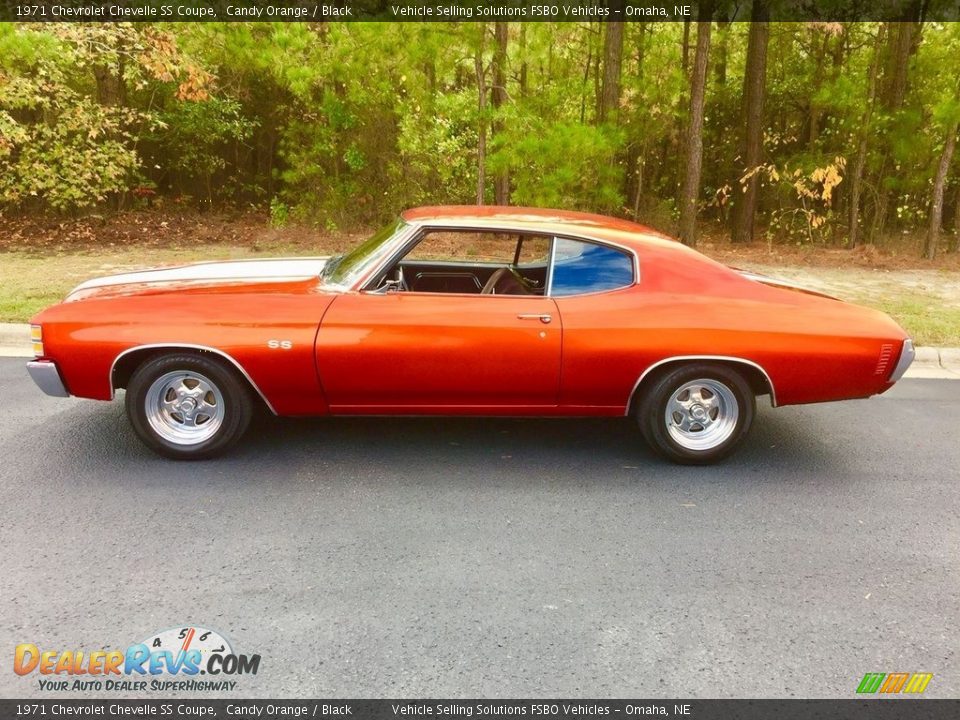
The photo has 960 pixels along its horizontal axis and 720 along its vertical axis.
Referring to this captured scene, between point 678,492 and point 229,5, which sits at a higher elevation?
point 229,5

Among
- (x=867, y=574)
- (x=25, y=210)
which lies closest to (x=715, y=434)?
(x=867, y=574)

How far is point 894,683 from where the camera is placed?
108 inches

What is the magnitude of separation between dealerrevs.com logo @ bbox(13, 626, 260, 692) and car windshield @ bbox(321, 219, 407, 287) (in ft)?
7.26

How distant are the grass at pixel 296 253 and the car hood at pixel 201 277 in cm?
319

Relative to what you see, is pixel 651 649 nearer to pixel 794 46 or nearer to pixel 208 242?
pixel 208 242

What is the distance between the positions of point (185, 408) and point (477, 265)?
2.13 metres

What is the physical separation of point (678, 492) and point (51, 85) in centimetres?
1293

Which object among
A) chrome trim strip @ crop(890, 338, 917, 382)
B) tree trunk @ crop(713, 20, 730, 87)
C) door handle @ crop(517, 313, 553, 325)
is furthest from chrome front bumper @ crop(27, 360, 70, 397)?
tree trunk @ crop(713, 20, 730, 87)

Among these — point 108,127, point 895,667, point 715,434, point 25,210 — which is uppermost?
point 108,127

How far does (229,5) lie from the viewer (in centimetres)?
1319

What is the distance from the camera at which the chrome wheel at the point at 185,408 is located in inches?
173

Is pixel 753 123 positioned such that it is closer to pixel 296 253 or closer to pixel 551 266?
pixel 296 253

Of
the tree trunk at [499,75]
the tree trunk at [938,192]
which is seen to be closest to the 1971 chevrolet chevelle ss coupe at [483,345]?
the tree trunk at [499,75]
